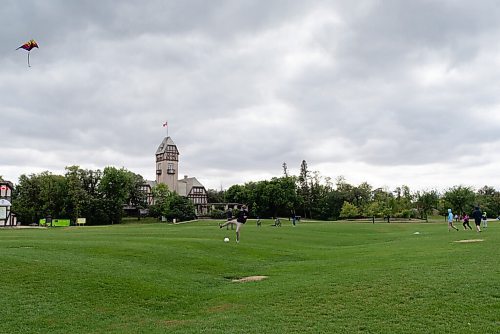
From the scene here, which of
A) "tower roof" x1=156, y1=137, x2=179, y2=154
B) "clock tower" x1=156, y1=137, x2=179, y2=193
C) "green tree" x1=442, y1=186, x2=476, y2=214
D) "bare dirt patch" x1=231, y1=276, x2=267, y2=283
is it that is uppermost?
"tower roof" x1=156, y1=137, x2=179, y2=154

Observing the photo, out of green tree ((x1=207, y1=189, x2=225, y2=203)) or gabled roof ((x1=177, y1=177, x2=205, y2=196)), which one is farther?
green tree ((x1=207, y1=189, x2=225, y2=203))

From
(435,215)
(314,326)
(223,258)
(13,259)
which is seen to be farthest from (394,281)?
(435,215)

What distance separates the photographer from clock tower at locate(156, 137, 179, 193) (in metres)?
139

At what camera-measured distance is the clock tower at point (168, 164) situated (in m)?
139

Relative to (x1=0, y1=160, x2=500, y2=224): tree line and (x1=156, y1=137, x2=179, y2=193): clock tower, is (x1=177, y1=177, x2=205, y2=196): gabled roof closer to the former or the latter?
(x1=156, y1=137, x2=179, y2=193): clock tower

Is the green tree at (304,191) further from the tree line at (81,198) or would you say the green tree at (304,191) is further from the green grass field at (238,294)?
the green grass field at (238,294)

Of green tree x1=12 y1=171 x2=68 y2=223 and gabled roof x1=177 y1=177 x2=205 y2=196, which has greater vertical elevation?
gabled roof x1=177 y1=177 x2=205 y2=196

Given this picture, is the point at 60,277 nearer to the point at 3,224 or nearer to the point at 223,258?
the point at 223,258

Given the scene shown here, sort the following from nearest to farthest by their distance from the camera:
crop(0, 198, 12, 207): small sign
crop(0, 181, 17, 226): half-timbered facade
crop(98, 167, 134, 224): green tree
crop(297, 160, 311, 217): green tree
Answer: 1. crop(0, 198, 12, 207): small sign
2. crop(0, 181, 17, 226): half-timbered facade
3. crop(98, 167, 134, 224): green tree
4. crop(297, 160, 311, 217): green tree

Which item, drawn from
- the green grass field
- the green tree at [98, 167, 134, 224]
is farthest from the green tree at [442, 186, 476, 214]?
the green tree at [98, 167, 134, 224]

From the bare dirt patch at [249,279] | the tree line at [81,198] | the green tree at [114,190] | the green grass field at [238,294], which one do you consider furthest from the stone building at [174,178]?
the bare dirt patch at [249,279]

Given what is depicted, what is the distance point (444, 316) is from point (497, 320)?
114cm

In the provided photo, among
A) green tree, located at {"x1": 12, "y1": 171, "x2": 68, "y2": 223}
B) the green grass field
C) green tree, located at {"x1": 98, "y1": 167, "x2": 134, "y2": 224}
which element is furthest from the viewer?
green tree, located at {"x1": 98, "y1": 167, "x2": 134, "y2": 224}

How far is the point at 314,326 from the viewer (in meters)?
10.7
